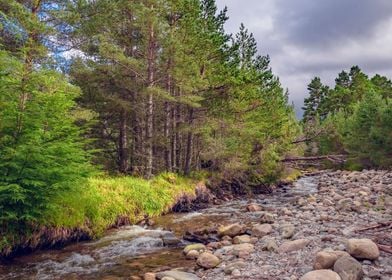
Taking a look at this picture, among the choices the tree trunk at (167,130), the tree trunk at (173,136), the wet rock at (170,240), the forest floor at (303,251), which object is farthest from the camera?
the tree trunk at (173,136)

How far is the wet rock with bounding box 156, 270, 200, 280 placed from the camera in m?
6.43

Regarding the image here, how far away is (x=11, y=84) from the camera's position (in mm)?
7820

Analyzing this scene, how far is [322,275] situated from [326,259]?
1.74 ft

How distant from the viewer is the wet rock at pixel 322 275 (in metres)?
5.12

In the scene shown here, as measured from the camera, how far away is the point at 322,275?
518 centimetres

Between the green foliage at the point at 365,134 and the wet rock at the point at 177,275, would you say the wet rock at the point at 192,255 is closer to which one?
the wet rock at the point at 177,275

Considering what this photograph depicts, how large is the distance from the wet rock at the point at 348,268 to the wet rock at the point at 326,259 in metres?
0.15

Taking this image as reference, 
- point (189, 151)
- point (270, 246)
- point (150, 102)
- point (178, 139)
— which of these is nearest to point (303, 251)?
point (270, 246)

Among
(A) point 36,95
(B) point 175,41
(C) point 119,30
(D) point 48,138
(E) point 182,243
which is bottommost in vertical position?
(E) point 182,243

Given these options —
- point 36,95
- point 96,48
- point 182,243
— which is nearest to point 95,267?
point 182,243

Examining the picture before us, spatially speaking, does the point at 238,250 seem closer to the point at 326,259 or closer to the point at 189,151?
the point at 326,259

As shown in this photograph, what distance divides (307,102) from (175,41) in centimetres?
6193

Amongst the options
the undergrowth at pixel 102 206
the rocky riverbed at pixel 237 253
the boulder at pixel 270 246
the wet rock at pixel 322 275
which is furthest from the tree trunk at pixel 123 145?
the wet rock at pixel 322 275

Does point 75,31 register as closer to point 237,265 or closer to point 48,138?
point 48,138
